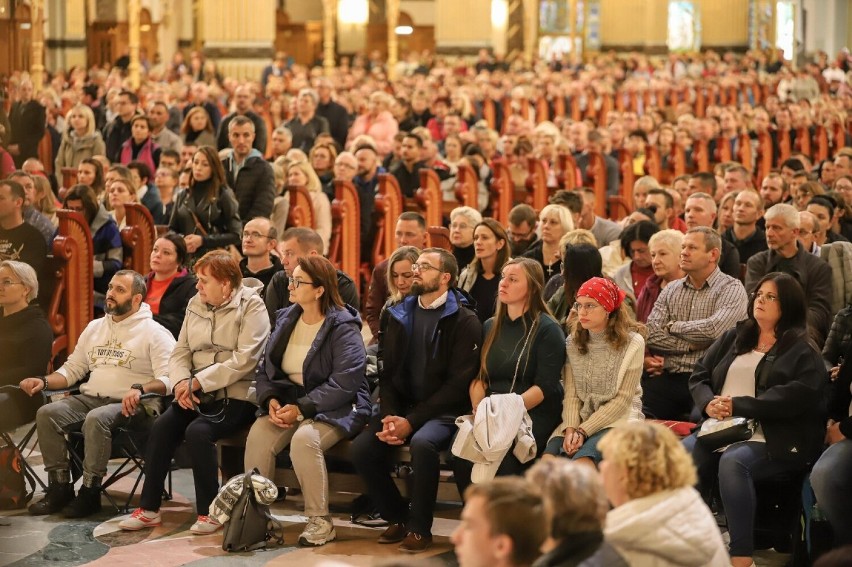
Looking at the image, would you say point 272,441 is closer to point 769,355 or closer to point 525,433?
point 525,433

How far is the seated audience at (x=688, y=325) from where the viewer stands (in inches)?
253

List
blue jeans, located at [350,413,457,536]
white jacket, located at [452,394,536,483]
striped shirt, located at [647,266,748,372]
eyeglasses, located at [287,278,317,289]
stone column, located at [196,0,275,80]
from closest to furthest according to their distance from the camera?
white jacket, located at [452,394,536,483] → blue jeans, located at [350,413,457,536] → eyeglasses, located at [287,278,317,289] → striped shirt, located at [647,266,748,372] → stone column, located at [196,0,275,80]

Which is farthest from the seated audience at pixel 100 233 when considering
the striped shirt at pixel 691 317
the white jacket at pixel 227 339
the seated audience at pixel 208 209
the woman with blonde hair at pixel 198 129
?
the striped shirt at pixel 691 317

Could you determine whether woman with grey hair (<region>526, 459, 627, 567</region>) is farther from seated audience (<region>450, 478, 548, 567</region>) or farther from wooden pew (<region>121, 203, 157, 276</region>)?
wooden pew (<region>121, 203, 157, 276</region>)

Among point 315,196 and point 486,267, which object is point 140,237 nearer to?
point 315,196

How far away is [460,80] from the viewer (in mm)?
24812

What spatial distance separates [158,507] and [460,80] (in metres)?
19.2

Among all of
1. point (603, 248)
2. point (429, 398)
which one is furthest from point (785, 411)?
point (603, 248)

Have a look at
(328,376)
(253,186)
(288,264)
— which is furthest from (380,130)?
(328,376)

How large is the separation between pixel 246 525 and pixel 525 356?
1.42 metres

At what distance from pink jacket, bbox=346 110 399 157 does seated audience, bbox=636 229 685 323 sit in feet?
25.5

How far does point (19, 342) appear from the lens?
22.2ft

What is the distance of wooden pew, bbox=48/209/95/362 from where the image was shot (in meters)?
8.22

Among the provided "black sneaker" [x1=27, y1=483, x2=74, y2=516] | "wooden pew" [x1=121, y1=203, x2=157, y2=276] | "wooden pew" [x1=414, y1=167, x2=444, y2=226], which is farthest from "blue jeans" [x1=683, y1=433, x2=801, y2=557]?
"wooden pew" [x1=414, y1=167, x2=444, y2=226]
